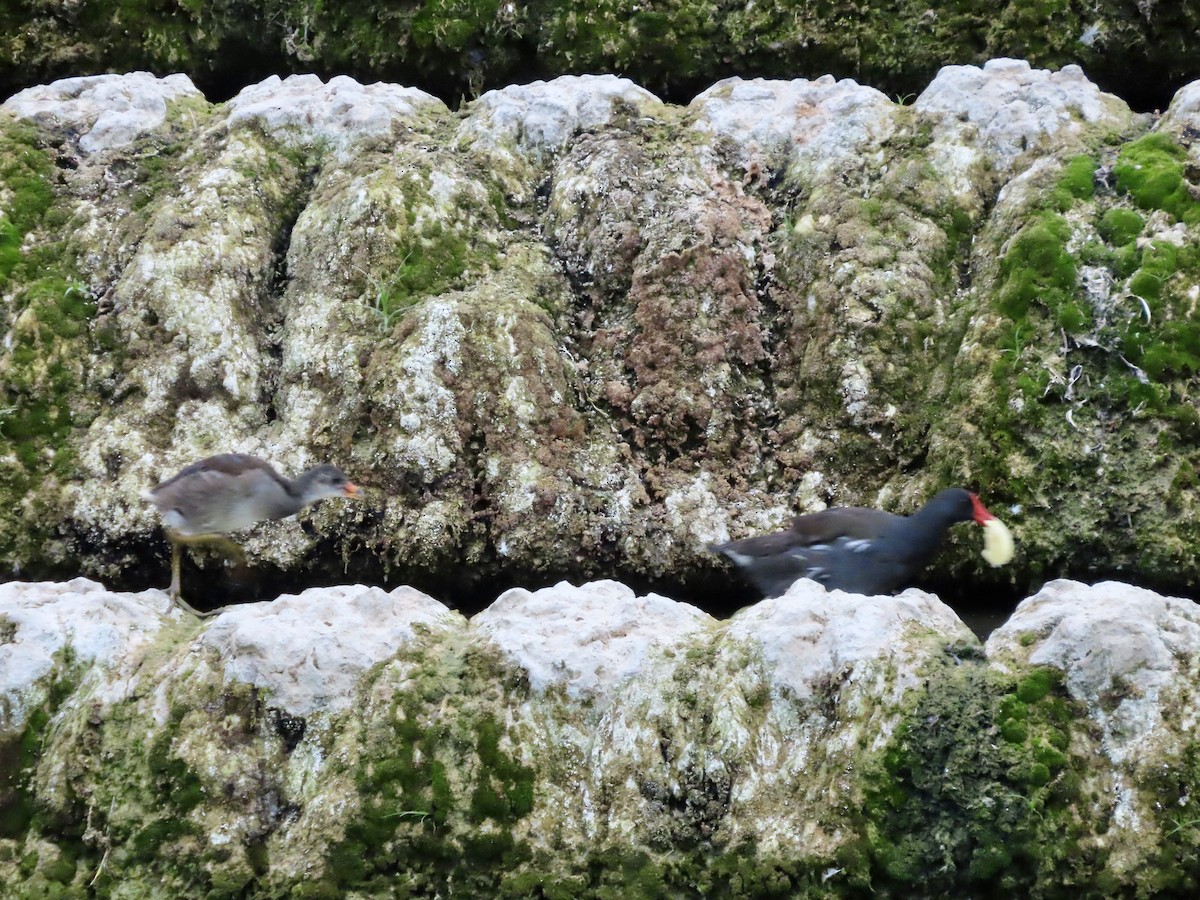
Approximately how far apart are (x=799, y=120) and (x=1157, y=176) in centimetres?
280

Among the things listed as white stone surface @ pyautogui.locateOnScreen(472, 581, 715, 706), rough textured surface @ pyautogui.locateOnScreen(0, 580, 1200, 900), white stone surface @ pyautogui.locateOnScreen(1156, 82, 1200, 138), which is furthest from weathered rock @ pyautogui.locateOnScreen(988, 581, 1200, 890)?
white stone surface @ pyautogui.locateOnScreen(1156, 82, 1200, 138)

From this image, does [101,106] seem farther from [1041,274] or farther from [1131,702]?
[1131,702]

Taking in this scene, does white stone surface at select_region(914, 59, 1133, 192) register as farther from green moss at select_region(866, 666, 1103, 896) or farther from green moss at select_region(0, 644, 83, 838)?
green moss at select_region(0, 644, 83, 838)

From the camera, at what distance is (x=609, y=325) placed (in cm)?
879

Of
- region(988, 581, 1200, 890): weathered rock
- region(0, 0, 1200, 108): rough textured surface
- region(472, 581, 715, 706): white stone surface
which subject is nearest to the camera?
region(988, 581, 1200, 890): weathered rock

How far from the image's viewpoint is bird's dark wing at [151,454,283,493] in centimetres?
745

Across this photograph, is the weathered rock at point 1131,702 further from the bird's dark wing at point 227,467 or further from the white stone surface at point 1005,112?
the bird's dark wing at point 227,467

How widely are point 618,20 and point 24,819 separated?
8.33 meters

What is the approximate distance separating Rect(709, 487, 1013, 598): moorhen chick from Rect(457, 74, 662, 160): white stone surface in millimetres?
4283

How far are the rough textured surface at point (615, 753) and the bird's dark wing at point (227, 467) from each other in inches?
49.8

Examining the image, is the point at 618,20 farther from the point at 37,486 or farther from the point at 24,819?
the point at 24,819

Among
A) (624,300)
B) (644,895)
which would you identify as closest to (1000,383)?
(624,300)

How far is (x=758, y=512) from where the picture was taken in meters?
8.01

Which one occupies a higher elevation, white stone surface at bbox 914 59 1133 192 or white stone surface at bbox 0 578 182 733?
white stone surface at bbox 914 59 1133 192
